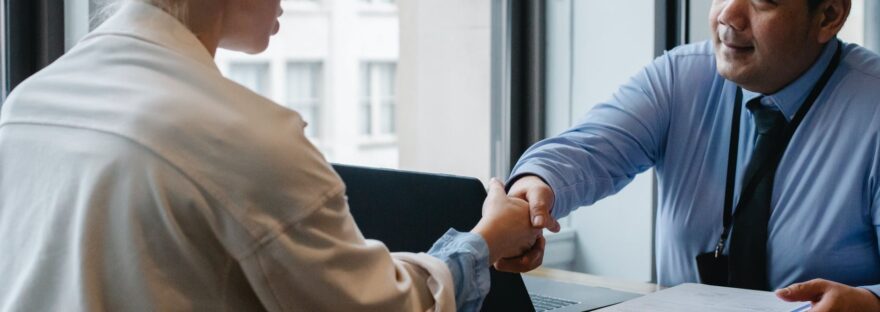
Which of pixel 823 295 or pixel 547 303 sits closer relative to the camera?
pixel 823 295

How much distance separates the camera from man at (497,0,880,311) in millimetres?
1828

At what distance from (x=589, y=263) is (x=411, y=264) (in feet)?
8.08

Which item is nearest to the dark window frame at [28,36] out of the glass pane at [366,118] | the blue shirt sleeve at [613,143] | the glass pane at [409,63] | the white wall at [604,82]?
the glass pane at [409,63]

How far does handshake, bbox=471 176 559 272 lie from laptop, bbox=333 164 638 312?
1.3 inches

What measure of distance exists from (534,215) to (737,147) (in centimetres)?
58

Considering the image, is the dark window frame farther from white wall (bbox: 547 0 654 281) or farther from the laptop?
white wall (bbox: 547 0 654 281)

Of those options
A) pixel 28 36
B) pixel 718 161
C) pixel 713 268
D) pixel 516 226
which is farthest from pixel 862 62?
pixel 28 36

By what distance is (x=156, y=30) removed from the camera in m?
1.00

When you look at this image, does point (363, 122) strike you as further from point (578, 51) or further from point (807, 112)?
point (807, 112)

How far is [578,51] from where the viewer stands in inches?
135

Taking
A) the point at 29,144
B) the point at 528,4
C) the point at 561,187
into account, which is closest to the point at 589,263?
the point at 528,4

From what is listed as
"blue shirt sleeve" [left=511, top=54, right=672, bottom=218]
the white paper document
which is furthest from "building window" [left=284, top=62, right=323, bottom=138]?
the white paper document

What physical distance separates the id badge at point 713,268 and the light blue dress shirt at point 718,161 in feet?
0.19

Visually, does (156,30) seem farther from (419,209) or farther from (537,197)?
(537,197)
